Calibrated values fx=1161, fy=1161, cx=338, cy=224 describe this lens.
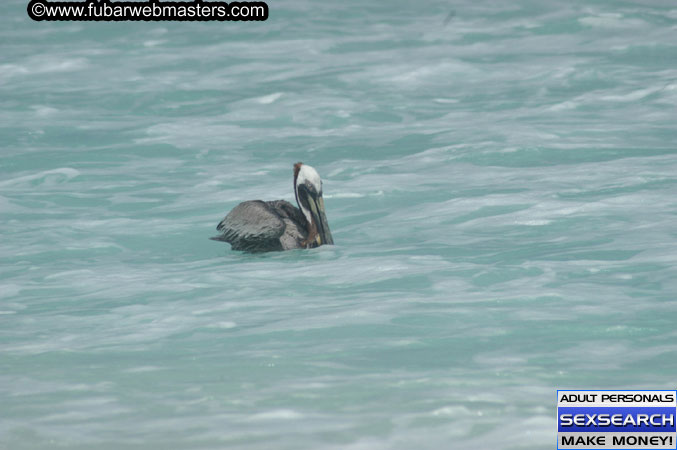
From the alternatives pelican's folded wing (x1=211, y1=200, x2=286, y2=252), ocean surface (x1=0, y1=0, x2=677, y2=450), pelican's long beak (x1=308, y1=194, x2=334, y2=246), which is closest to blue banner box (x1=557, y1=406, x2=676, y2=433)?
ocean surface (x1=0, y1=0, x2=677, y2=450)

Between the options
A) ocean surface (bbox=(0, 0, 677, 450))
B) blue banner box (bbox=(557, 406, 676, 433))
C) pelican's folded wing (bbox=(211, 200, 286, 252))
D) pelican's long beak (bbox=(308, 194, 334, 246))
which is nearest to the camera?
blue banner box (bbox=(557, 406, 676, 433))

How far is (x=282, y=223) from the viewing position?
11.3m

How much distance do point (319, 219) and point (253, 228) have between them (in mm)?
726

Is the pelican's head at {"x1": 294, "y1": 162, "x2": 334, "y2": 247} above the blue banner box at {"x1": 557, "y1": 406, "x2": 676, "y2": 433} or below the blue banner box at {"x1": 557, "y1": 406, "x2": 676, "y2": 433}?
above

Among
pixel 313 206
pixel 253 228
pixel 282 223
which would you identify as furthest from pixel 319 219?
pixel 253 228

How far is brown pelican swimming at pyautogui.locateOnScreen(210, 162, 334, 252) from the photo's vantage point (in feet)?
36.9

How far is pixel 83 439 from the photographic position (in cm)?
605

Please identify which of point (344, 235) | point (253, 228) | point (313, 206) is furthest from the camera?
Answer: point (344, 235)

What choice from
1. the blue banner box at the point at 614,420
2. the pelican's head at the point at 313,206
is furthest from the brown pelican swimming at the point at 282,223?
the blue banner box at the point at 614,420

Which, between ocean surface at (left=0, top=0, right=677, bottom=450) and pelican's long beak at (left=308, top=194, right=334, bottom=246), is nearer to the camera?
ocean surface at (left=0, top=0, right=677, bottom=450)

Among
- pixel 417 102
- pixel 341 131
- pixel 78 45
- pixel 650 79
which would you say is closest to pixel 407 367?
pixel 341 131

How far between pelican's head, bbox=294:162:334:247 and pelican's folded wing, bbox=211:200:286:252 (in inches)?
14.4

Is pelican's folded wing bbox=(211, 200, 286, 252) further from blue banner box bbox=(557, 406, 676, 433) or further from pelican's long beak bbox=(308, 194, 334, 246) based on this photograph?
blue banner box bbox=(557, 406, 676, 433)

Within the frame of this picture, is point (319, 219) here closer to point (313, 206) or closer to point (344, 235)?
point (313, 206)
